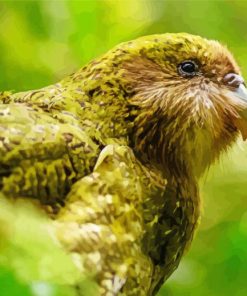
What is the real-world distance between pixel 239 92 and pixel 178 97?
68mm

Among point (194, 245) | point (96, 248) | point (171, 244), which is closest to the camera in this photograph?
point (96, 248)

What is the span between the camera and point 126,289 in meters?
0.73

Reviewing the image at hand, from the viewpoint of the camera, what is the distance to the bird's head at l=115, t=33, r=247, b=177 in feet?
2.74

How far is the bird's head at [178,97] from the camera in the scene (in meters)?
0.83

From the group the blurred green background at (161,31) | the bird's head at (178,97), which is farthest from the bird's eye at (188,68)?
the blurred green background at (161,31)

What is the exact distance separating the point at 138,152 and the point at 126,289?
16 cm

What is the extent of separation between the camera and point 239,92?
0.85 m

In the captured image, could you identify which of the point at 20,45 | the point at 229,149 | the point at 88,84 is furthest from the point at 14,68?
the point at 229,149

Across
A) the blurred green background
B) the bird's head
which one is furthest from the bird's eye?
the blurred green background

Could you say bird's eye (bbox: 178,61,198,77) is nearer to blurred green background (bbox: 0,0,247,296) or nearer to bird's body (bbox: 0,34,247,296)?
bird's body (bbox: 0,34,247,296)

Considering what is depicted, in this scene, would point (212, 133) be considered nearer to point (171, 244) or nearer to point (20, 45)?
point (171, 244)

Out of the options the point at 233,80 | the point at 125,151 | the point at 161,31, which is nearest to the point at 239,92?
the point at 233,80

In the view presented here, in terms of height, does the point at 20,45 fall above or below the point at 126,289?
above

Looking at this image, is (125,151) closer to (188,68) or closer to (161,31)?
(188,68)
